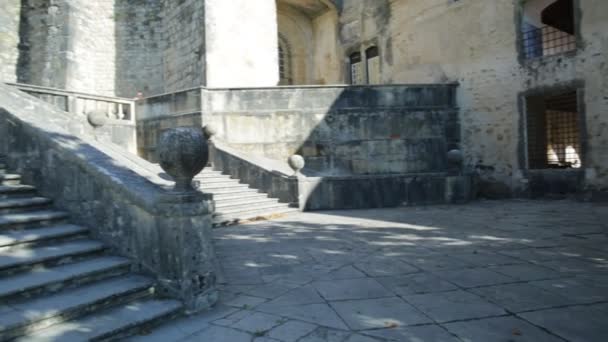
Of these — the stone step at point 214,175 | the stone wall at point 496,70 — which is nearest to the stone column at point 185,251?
the stone step at point 214,175

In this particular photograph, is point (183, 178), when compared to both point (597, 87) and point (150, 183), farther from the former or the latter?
point (597, 87)

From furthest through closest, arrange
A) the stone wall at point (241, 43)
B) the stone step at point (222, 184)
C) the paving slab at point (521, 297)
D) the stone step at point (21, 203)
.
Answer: the stone wall at point (241, 43) → the stone step at point (222, 184) → the stone step at point (21, 203) → the paving slab at point (521, 297)

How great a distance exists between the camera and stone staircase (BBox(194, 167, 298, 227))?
7.58 m

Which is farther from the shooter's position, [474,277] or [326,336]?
[474,277]

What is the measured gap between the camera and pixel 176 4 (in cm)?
1530

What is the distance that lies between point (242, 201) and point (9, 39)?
13.8m

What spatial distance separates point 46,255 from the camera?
318 centimetres

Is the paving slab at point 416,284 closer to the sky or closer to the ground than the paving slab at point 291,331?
closer to the sky

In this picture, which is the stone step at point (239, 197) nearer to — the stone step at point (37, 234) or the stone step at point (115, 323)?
the stone step at point (37, 234)

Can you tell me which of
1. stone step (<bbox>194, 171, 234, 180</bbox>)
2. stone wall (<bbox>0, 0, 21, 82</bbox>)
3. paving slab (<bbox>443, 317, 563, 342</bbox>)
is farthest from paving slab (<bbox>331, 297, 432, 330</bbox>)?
stone wall (<bbox>0, 0, 21, 82</bbox>)

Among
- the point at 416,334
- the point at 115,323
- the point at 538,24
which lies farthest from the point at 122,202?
the point at 538,24

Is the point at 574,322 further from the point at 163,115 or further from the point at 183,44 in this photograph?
the point at 183,44

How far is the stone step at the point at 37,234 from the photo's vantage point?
128 inches

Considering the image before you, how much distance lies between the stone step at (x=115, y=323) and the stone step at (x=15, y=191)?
2.35 metres
